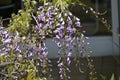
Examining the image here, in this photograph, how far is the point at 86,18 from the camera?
7004 mm

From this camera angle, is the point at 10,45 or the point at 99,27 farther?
the point at 99,27

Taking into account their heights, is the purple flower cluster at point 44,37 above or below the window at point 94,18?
above

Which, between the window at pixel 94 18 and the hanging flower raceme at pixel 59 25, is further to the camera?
the window at pixel 94 18

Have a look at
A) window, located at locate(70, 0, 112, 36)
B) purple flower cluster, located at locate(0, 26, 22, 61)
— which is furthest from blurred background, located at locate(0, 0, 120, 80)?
purple flower cluster, located at locate(0, 26, 22, 61)

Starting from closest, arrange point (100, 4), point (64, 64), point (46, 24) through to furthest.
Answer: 1. point (46, 24)
2. point (64, 64)
3. point (100, 4)

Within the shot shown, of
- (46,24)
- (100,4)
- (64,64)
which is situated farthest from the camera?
(100,4)

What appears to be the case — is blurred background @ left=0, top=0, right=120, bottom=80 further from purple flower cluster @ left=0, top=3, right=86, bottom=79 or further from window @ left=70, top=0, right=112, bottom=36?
purple flower cluster @ left=0, top=3, right=86, bottom=79

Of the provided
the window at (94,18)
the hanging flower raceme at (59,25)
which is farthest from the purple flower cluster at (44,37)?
the window at (94,18)

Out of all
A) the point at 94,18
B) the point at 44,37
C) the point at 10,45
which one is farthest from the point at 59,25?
the point at 94,18

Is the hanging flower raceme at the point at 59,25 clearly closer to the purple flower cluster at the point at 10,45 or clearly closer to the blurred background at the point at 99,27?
the purple flower cluster at the point at 10,45

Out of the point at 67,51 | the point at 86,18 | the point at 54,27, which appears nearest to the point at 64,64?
the point at 67,51

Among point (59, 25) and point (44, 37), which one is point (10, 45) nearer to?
point (44, 37)

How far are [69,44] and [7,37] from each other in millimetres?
351

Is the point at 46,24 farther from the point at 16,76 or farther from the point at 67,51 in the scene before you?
the point at 16,76
